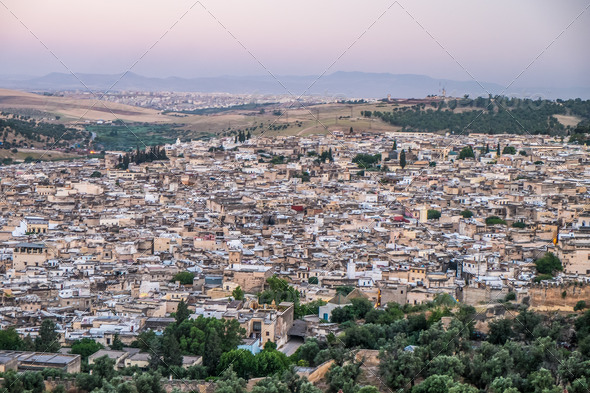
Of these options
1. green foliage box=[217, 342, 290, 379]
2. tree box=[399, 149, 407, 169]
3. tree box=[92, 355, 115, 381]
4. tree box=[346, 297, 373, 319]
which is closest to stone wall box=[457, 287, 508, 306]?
tree box=[346, 297, 373, 319]

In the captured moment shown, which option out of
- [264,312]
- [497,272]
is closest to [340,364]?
[264,312]

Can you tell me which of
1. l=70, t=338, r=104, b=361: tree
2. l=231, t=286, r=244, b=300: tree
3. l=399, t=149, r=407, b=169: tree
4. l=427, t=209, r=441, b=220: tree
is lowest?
l=70, t=338, r=104, b=361: tree

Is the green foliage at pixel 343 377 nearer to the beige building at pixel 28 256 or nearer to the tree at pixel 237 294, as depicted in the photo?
the tree at pixel 237 294

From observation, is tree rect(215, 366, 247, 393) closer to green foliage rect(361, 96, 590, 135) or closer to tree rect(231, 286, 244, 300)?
tree rect(231, 286, 244, 300)

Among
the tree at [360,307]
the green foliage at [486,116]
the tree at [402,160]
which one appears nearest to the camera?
the tree at [360,307]

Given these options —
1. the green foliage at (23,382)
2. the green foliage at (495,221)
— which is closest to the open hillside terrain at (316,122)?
the green foliage at (495,221)
